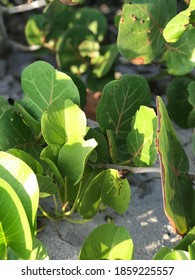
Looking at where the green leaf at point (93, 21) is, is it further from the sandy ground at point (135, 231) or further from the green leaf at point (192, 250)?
the green leaf at point (192, 250)

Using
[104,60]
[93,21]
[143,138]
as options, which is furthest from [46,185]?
[93,21]

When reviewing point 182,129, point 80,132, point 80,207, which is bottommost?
point 182,129

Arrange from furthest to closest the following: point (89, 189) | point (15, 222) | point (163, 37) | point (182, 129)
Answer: point (182, 129) < point (163, 37) < point (89, 189) < point (15, 222)

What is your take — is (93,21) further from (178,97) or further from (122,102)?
(122,102)

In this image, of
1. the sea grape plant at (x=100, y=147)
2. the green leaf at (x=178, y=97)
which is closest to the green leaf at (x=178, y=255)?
the sea grape plant at (x=100, y=147)

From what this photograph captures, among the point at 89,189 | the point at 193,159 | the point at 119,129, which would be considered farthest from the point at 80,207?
the point at 193,159

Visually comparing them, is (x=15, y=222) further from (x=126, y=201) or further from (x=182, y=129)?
(x=182, y=129)

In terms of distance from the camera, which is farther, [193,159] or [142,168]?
[193,159]
